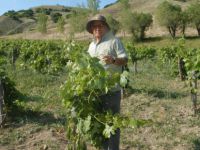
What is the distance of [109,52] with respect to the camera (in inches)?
199

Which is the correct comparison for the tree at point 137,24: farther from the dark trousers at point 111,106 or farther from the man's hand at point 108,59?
the man's hand at point 108,59

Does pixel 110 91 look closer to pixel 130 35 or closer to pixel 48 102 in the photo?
pixel 48 102

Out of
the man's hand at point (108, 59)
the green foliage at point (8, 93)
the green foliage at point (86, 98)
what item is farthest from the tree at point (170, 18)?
the green foliage at point (86, 98)

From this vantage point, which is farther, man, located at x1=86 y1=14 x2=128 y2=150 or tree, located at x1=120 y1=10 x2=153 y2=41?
tree, located at x1=120 y1=10 x2=153 y2=41

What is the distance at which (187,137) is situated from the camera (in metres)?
6.82

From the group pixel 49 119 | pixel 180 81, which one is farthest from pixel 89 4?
pixel 49 119

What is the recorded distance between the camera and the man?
16.3ft

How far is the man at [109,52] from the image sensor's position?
497 centimetres

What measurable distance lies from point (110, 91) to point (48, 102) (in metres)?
4.82

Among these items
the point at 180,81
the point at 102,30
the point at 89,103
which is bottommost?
the point at 180,81

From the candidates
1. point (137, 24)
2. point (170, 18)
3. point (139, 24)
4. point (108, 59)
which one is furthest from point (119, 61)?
point (137, 24)

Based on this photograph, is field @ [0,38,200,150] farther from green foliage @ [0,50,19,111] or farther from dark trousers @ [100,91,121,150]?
dark trousers @ [100,91,121,150]

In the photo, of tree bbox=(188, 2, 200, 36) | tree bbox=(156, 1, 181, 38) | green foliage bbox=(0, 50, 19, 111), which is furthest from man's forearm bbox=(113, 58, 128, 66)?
tree bbox=(156, 1, 181, 38)

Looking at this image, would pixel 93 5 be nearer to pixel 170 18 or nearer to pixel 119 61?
pixel 170 18
